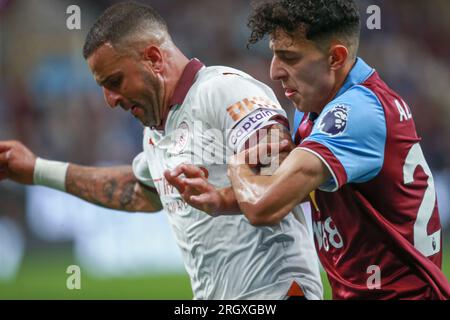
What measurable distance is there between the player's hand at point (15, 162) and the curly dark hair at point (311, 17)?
67.7 inches

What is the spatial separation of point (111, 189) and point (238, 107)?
1279mm

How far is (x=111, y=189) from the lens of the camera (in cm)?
460

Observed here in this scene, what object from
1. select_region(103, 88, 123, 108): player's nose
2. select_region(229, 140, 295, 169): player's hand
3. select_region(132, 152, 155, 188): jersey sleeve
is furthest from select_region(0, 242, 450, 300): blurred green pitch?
select_region(229, 140, 295, 169): player's hand

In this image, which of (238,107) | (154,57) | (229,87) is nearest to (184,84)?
(154,57)

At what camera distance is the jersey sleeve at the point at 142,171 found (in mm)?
4395

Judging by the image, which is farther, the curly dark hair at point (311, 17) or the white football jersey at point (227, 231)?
the white football jersey at point (227, 231)

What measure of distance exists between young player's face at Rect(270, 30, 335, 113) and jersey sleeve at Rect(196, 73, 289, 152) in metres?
0.18

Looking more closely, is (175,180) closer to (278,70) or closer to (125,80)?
(278,70)

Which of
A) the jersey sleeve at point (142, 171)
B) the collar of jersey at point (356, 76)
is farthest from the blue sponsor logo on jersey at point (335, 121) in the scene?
the jersey sleeve at point (142, 171)

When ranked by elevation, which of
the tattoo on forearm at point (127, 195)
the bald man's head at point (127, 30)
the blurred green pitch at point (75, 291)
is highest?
the bald man's head at point (127, 30)

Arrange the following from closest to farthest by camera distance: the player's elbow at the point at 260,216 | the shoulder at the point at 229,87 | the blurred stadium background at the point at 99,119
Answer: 1. the player's elbow at the point at 260,216
2. the shoulder at the point at 229,87
3. the blurred stadium background at the point at 99,119

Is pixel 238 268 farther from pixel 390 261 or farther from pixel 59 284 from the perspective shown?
pixel 59 284

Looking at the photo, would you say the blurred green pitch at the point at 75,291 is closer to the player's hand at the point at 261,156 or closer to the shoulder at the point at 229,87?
the shoulder at the point at 229,87

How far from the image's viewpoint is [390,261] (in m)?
3.31
